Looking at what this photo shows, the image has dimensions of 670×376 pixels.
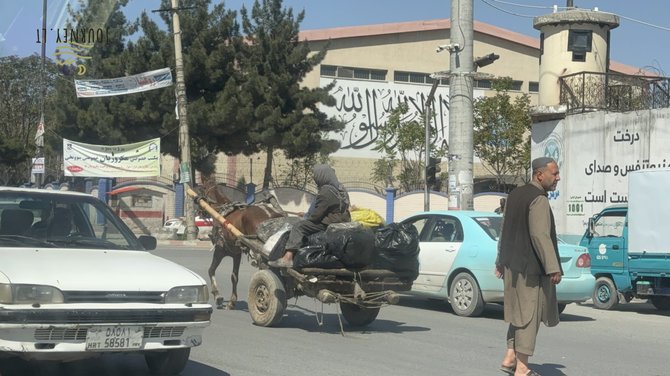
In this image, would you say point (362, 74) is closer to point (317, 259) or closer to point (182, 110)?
point (182, 110)

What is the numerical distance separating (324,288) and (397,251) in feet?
3.32

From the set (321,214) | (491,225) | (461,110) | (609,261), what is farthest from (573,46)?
(321,214)

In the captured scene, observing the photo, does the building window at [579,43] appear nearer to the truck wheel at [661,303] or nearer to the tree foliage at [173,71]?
the truck wheel at [661,303]

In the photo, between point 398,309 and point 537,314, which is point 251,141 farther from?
point 537,314

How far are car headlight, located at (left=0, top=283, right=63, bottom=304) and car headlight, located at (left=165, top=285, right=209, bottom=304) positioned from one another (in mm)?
880

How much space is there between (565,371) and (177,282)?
4.06 meters

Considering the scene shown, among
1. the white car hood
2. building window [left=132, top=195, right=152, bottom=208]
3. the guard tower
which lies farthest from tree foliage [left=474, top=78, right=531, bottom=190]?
the white car hood

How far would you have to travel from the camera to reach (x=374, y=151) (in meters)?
52.4

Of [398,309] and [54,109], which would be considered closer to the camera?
[398,309]

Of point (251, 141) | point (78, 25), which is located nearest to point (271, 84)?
point (251, 141)

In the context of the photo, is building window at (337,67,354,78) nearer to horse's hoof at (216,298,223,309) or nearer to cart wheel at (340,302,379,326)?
horse's hoof at (216,298,223,309)

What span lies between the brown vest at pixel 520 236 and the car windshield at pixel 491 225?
5077 mm

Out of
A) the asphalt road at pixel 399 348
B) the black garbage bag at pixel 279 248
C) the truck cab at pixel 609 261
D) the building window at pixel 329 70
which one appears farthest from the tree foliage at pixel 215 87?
the black garbage bag at pixel 279 248

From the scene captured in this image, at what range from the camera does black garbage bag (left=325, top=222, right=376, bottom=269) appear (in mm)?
9797
